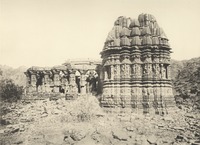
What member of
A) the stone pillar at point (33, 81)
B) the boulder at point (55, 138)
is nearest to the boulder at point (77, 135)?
the boulder at point (55, 138)

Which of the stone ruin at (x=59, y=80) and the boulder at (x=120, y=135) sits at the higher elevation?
the stone ruin at (x=59, y=80)

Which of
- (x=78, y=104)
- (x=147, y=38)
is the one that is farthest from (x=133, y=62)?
(x=78, y=104)

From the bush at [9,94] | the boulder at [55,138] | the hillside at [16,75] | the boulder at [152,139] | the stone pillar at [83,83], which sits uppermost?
the hillside at [16,75]

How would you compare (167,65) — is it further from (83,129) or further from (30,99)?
(30,99)

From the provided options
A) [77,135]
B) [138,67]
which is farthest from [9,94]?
[138,67]

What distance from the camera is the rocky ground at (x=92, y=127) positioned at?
14344mm

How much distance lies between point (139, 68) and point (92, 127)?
659cm

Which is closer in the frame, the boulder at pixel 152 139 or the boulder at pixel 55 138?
the boulder at pixel 55 138

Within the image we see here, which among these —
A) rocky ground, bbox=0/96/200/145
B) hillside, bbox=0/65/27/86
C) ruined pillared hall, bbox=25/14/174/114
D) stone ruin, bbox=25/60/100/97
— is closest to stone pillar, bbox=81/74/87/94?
stone ruin, bbox=25/60/100/97

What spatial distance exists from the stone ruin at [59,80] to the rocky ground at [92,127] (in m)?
5.53

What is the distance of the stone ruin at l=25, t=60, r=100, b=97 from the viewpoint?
26.0 metres

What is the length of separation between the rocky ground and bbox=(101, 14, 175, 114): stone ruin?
1.14 m

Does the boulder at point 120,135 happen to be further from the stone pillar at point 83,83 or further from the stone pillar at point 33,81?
the stone pillar at point 33,81

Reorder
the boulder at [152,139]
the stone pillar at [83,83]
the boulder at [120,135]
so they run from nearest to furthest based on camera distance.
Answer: the boulder at [152,139]
the boulder at [120,135]
the stone pillar at [83,83]
